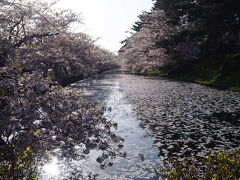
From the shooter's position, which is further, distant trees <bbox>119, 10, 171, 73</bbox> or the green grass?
distant trees <bbox>119, 10, 171, 73</bbox>

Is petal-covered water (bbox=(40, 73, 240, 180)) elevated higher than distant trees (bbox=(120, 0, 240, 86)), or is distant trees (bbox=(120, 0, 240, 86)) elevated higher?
distant trees (bbox=(120, 0, 240, 86))

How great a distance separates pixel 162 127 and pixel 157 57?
41262mm

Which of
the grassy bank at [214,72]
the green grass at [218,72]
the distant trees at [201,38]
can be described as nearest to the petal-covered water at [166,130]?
the green grass at [218,72]

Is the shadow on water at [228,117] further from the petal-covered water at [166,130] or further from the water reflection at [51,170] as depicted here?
the water reflection at [51,170]

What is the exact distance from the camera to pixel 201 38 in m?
51.0

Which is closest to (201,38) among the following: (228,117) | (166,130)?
(228,117)

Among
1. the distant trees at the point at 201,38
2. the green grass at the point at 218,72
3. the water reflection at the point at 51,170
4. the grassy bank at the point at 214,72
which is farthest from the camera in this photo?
the distant trees at the point at 201,38

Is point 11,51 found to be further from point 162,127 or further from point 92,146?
point 162,127

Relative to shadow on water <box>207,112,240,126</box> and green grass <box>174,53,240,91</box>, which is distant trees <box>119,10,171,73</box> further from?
shadow on water <box>207,112,240,126</box>

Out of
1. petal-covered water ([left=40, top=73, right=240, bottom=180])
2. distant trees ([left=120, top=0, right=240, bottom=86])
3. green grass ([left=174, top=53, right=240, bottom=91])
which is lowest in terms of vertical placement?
petal-covered water ([left=40, top=73, right=240, bottom=180])

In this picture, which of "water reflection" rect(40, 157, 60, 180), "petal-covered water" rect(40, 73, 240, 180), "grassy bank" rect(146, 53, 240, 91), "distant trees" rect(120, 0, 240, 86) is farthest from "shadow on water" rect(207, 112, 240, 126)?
"distant trees" rect(120, 0, 240, 86)

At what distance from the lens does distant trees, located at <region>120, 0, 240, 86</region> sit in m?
41.3

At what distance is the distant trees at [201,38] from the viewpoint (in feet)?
136

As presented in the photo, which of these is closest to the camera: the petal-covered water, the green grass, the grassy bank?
the petal-covered water
